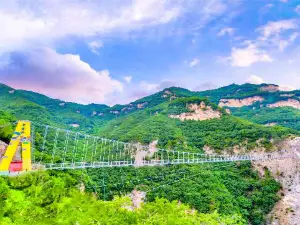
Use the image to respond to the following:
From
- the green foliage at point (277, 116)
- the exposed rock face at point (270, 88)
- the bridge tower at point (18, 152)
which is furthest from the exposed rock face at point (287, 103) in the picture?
the bridge tower at point (18, 152)

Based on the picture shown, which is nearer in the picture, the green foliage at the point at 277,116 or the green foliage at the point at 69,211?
the green foliage at the point at 69,211

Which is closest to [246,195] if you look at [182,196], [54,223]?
[182,196]

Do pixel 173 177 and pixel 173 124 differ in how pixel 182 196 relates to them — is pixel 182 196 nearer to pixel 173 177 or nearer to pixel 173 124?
pixel 173 177

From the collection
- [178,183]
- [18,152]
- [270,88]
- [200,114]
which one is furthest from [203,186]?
[270,88]

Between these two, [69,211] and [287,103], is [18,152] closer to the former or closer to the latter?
[69,211]

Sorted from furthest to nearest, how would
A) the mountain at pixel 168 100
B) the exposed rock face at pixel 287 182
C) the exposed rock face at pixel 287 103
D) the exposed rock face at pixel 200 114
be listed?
1. the exposed rock face at pixel 287 103
2. the mountain at pixel 168 100
3. the exposed rock face at pixel 200 114
4. the exposed rock face at pixel 287 182

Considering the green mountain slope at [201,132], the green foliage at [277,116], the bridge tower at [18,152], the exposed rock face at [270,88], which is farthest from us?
the exposed rock face at [270,88]

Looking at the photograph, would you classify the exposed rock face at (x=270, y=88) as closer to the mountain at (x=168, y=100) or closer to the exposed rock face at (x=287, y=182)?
the mountain at (x=168, y=100)
